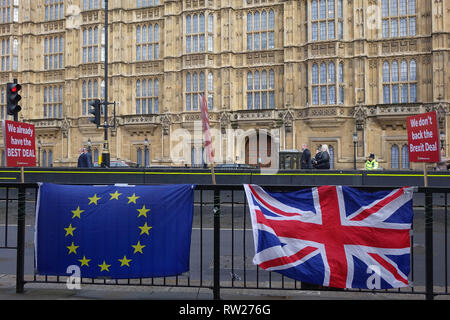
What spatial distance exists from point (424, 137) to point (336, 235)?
5.11 ft

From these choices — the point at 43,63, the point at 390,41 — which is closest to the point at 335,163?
the point at 390,41

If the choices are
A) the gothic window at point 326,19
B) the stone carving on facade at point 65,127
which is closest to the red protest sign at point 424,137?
the gothic window at point 326,19

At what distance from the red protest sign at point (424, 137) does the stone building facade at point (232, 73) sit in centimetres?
2262

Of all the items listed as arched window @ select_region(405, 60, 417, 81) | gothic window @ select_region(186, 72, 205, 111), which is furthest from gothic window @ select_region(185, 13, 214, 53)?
arched window @ select_region(405, 60, 417, 81)

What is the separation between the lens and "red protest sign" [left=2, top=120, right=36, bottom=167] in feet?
18.1

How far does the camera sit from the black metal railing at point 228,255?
4918 millimetres

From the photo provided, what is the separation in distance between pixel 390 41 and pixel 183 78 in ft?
49.7

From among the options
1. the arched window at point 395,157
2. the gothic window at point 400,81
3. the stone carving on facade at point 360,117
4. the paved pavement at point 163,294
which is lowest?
the paved pavement at point 163,294

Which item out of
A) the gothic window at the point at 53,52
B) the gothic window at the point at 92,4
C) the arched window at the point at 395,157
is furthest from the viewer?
the gothic window at the point at 53,52

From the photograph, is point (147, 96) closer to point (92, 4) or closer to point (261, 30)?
point (92, 4)

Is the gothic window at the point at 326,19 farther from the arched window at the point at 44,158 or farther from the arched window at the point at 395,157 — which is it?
the arched window at the point at 44,158

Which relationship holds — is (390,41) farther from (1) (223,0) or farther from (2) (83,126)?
(2) (83,126)

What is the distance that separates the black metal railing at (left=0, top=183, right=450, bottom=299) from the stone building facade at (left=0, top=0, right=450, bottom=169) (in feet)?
54.9

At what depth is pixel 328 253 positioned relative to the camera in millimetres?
4816
